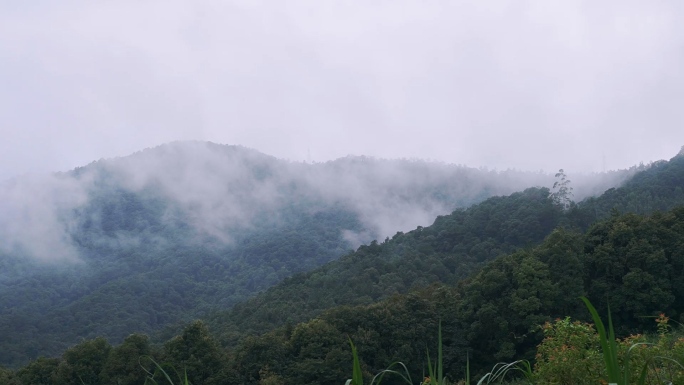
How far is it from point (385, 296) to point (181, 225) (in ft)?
336

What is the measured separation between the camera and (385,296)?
41688 mm

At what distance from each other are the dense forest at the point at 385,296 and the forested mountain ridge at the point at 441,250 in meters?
0.17

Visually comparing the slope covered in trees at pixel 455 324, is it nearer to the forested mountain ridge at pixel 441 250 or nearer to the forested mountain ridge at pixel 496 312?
the forested mountain ridge at pixel 496 312

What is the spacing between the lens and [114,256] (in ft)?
377

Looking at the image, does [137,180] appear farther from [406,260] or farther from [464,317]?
[464,317]

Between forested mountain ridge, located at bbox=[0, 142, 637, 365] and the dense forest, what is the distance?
0.67m

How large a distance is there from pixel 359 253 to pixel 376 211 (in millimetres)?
76187

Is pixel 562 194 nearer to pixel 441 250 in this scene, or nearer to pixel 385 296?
pixel 441 250

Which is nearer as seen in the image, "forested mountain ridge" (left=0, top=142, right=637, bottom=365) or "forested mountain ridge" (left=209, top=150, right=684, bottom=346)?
"forested mountain ridge" (left=209, top=150, right=684, bottom=346)

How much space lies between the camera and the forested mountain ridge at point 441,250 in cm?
4567

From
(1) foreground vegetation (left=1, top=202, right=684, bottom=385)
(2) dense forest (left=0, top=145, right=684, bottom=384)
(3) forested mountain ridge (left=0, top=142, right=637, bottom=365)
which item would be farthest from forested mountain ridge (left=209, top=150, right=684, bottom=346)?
(3) forested mountain ridge (left=0, top=142, right=637, bottom=365)

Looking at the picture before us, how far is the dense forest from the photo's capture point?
25469mm

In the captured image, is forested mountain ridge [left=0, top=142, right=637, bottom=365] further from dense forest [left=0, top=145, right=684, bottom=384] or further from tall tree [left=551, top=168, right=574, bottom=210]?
tall tree [left=551, top=168, right=574, bottom=210]

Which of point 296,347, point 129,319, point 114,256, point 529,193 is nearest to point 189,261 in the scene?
point 114,256
